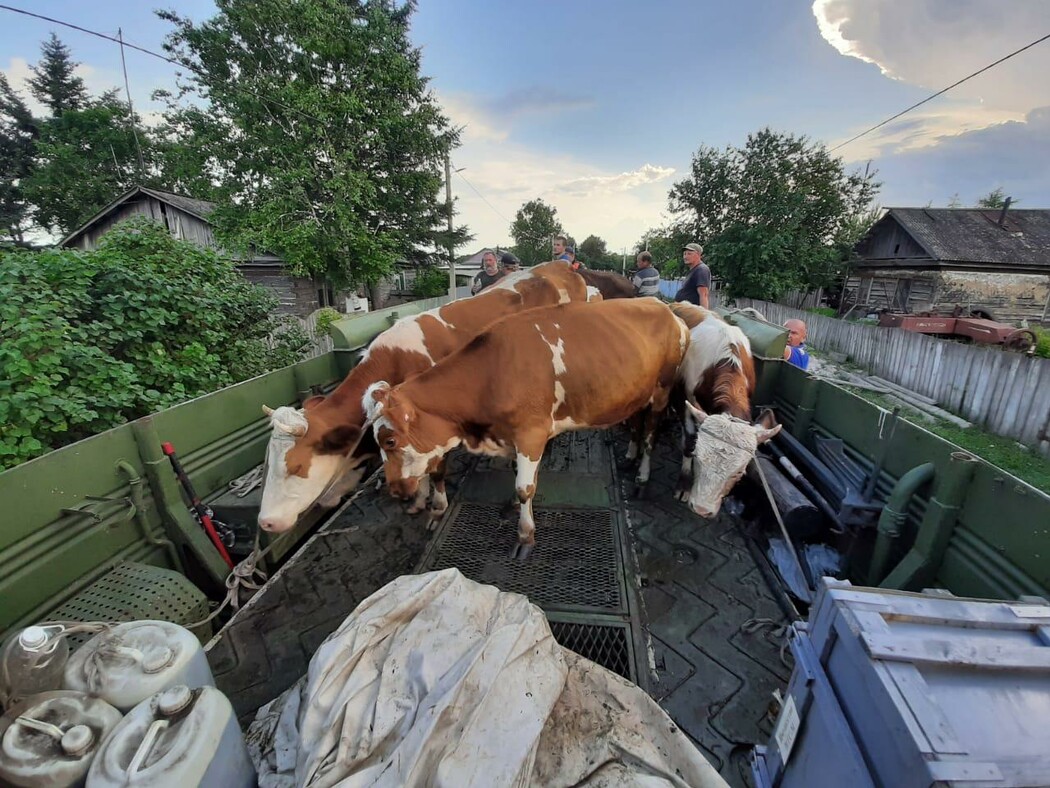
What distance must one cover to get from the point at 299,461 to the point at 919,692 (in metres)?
3.41

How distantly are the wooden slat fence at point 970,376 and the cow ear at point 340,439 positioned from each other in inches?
404

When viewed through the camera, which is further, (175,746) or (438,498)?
(438,498)

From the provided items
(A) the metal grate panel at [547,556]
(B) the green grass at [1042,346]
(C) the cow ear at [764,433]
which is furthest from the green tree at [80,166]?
(B) the green grass at [1042,346]

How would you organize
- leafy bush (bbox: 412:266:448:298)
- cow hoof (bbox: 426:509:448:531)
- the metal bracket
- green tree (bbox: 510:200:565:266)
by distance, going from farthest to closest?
green tree (bbox: 510:200:565:266) → leafy bush (bbox: 412:266:448:298) → cow hoof (bbox: 426:509:448:531) → the metal bracket

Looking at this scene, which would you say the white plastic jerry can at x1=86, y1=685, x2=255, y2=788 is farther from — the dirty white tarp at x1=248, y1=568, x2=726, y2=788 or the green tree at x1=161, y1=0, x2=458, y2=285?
the green tree at x1=161, y1=0, x2=458, y2=285

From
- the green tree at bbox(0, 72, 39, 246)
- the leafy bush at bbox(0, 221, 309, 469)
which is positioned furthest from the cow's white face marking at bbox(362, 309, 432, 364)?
the green tree at bbox(0, 72, 39, 246)

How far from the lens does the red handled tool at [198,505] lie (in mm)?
2838

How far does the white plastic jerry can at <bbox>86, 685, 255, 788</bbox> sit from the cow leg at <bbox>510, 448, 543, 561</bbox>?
7.13ft

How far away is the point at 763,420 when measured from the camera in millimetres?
3418

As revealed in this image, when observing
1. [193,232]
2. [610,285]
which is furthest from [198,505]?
[193,232]

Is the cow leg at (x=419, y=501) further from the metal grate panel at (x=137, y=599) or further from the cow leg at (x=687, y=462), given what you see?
the cow leg at (x=687, y=462)

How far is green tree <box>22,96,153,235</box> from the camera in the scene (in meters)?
26.8

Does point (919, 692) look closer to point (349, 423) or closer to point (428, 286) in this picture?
point (349, 423)

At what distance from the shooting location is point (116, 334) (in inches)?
151
